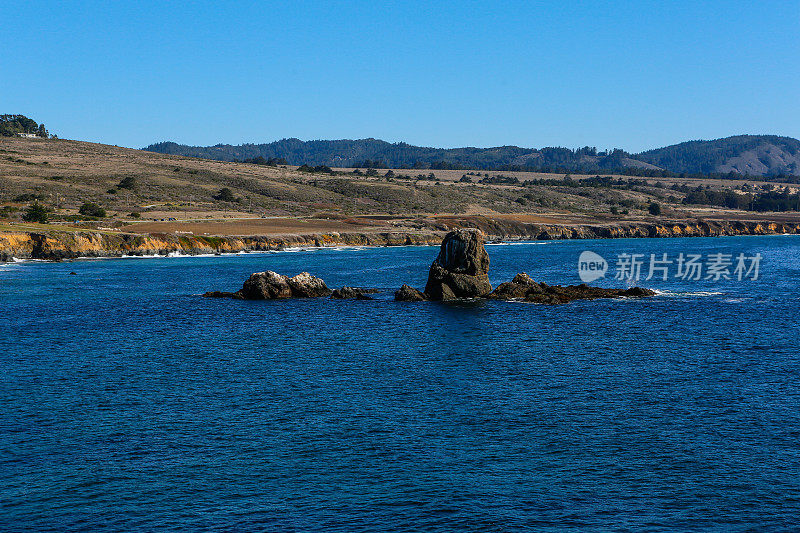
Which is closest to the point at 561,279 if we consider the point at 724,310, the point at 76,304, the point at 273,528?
the point at 724,310

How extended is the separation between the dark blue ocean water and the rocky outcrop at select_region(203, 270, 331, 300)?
696cm

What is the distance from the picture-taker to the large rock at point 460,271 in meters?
67.3

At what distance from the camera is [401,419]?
31594mm

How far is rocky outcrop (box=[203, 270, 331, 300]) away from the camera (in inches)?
2741

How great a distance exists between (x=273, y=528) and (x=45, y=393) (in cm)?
1915

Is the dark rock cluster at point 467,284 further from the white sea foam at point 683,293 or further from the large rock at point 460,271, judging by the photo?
the white sea foam at point 683,293

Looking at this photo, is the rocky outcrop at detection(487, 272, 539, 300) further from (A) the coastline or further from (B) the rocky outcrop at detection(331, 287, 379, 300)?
(A) the coastline

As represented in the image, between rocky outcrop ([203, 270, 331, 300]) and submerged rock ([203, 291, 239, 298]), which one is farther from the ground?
rocky outcrop ([203, 270, 331, 300])

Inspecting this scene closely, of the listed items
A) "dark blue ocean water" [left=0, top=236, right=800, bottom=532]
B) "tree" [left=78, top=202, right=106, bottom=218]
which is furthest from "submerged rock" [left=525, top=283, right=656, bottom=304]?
"tree" [left=78, top=202, right=106, bottom=218]

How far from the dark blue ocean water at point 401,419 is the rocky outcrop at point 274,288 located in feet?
22.8

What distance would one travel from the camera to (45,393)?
35.5 meters

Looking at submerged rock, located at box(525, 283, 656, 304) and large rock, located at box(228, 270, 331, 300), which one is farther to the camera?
large rock, located at box(228, 270, 331, 300)

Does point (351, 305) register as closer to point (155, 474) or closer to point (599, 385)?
point (599, 385)

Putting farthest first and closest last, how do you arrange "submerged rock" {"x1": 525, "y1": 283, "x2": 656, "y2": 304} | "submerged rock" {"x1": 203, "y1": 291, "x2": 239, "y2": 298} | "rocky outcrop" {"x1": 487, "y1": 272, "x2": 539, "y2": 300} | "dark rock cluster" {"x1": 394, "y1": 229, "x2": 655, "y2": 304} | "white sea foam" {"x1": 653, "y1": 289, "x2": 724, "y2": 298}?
"white sea foam" {"x1": 653, "y1": 289, "x2": 724, "y2": 298} → "submerged rock" {"x1": 203, "y1": 291, "x2": 239, "y2": 298} → "rocky outcrop" {"x1": 487, "y1": 272, "x2": 539, "y2": 300} → "dark rock cluster" {"x1": 394, "y1": 229, "x2": 655, "y2": 304} → "submerged rock" {"x1": 525, "y1": 283, "x2": 656, "y2": 304}
